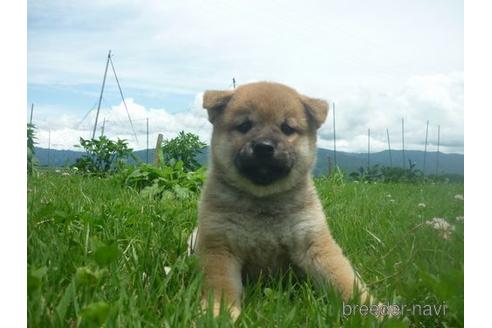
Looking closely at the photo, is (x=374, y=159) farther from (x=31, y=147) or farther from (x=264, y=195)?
(x=31, y=147)

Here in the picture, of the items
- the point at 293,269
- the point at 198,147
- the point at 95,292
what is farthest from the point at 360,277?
the point at 95,292

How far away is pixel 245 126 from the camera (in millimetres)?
2416

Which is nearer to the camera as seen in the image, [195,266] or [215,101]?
[195,266]

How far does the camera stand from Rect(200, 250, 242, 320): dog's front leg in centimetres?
209

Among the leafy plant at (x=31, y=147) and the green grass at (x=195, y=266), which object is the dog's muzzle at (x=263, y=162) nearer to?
the green grass at (x=195, y=266)

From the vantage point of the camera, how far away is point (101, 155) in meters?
2.30

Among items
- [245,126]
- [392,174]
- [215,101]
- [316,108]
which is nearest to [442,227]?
[392,174]

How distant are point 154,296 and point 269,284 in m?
0.55

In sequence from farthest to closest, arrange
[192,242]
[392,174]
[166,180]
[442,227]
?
[166,180]
[192,242]
[392,174]
[442,227]

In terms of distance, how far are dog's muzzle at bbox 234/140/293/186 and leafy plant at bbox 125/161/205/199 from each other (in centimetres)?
33

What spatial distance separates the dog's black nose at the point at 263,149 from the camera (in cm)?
232

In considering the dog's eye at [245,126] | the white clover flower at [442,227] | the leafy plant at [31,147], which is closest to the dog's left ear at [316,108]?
the dog's eye at [245,126]

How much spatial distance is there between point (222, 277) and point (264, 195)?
1.38ft

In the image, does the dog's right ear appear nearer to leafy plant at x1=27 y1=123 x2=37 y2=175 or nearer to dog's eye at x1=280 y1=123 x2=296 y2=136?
dog's eye at x1=280 y1=123 x2=296 y2=136
